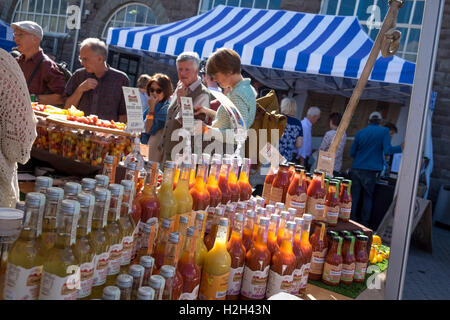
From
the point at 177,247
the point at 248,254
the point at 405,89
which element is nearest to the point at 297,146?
the point at 405,89

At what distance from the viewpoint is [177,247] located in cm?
132

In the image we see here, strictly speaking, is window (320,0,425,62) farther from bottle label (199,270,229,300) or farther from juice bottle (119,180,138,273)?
juice bottle (119,180,138,273)

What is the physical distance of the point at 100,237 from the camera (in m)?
1.22

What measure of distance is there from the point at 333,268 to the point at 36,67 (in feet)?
10.2

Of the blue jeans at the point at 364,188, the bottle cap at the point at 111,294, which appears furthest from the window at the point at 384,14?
the bottle cap at the point at 111,294

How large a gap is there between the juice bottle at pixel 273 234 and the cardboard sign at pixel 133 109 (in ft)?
2.88

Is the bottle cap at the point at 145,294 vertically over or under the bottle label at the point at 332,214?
under

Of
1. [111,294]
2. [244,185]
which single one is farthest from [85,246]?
[244,185]

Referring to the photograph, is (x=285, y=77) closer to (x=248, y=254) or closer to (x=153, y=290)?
(x=248, y=254)

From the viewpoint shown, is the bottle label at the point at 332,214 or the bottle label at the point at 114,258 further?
the bottle label at the point at 332,214

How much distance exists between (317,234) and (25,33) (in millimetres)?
3105

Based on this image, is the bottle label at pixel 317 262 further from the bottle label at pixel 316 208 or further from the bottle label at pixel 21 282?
the bottle label at pixel 21 282

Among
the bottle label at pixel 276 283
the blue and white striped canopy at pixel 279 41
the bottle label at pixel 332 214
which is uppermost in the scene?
the blue and white striped canopy at pixel 279 41

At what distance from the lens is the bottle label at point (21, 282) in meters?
1.06
